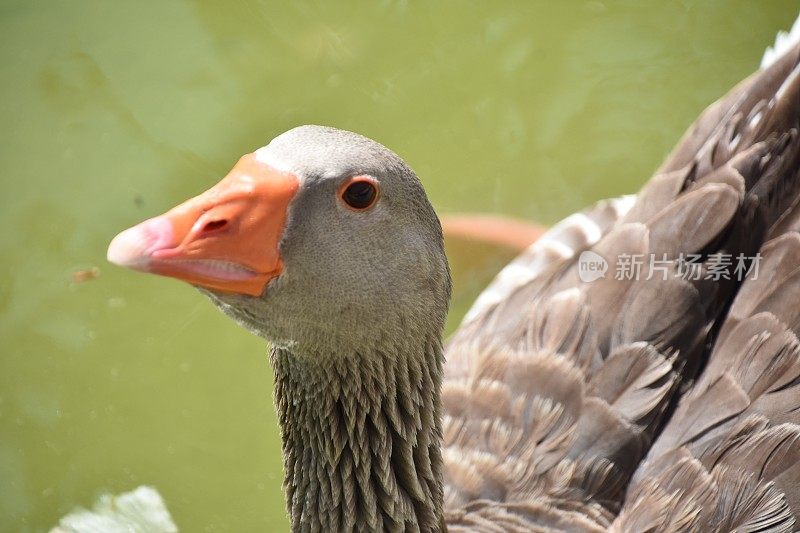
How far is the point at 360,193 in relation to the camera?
1828 millimetres

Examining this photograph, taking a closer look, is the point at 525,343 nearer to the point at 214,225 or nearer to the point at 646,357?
the point at 646,357

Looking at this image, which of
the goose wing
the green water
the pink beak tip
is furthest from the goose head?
the green water

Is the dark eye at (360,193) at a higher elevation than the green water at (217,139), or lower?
lower

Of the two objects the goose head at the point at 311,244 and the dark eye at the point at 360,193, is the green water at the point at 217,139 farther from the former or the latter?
the dark eye at the point at 360,193

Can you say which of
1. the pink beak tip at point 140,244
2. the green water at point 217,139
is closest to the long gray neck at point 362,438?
the pink beak tip at point 140,244

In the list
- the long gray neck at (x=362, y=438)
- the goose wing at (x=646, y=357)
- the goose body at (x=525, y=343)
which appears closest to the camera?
the goose body at (x=525, y=343)

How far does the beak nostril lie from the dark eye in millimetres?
242

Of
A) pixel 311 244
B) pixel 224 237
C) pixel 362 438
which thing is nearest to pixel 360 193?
pixel 311 244

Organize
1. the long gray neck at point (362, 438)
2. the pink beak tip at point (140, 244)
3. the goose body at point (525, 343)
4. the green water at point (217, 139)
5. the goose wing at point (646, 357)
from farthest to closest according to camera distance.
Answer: the green water at point (217, 139) → the goose wing at point (646, 357) → the long gray neck at point (362, 438) → the goose body at point (525, 343) → the pink beak tip at point (140, 244)

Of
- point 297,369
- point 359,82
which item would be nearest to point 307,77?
point 359,82

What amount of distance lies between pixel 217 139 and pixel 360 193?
263 centimetres

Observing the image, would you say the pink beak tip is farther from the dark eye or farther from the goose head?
the dark eye

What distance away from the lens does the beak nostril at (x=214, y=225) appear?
170 centimetres

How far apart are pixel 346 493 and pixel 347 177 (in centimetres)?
74
